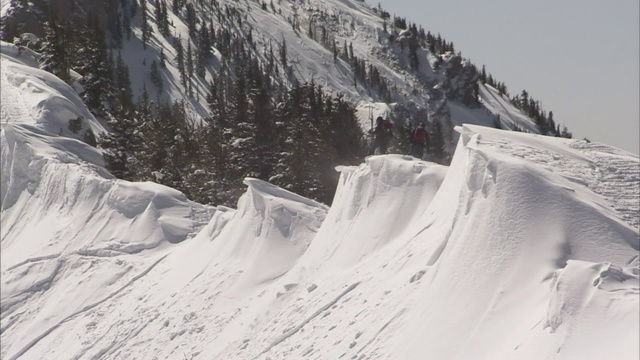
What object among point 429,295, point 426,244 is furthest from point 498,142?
point 429,295

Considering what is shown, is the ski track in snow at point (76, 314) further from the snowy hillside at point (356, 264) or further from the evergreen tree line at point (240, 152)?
the evergreen tree line at point (240, 152)

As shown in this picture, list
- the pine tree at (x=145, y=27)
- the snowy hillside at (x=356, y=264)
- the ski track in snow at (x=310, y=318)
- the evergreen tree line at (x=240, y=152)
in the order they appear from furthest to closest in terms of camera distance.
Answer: the pine tree at (x=145, y=27)
the evergreen tree line at (x=240, y=152)
the ski track in snow at (x=310, y=318)
the snowy hillside at (x=356, y=264)

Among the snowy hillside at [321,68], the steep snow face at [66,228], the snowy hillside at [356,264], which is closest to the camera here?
the snowy hillside at [356,264]

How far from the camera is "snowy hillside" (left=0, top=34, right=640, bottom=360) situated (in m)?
8.99

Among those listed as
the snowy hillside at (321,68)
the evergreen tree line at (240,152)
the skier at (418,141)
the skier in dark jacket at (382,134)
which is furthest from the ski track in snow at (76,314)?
the snowy hillside at (321,68)

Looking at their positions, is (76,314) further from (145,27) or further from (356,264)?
(145,27)

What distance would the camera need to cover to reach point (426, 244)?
12414 millimetres

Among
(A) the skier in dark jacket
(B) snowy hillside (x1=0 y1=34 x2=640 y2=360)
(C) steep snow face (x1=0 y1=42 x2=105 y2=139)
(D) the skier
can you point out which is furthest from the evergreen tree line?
(D) the skier

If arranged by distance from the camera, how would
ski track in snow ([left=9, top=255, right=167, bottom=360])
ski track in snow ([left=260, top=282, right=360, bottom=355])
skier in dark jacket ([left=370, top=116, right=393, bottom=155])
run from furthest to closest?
skier in dark jacket ([left=370, top=116, right=393, bottom=155])
ski track in snow ([left=9, top=255, right=167, bottom=360])
ski track in snow ([left=260, top=282, right=360, bottom=355])

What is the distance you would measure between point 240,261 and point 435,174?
210 inches

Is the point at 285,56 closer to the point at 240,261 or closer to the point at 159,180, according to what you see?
the point at 159,180

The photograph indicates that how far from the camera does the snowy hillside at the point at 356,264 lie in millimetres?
8992

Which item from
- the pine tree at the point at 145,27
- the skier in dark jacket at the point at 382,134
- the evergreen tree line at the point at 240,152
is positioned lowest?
the evergreen tree line at the point at 240,152

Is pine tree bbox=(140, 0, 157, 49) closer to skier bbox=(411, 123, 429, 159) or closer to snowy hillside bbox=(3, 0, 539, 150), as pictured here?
snowy hillside bbox=(3, 0, 539, 150)
